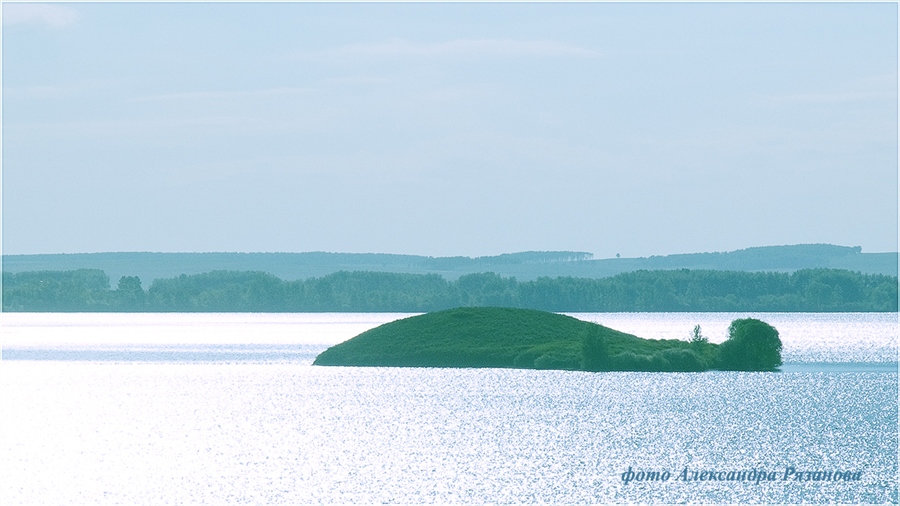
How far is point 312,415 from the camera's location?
110625 mm

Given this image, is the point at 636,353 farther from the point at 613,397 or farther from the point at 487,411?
the point at 487,411

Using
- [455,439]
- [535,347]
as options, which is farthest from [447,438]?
[535,347]

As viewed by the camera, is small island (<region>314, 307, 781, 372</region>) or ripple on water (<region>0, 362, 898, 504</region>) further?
small island (<region>314, 307, 781, 372</region>)

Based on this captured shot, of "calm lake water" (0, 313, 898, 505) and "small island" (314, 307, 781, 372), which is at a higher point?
"small island" (314, 307, 781, 372)

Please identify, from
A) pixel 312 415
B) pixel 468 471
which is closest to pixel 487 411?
pixel 312 415

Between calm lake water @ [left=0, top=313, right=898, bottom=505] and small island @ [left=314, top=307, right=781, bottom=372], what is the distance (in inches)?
112

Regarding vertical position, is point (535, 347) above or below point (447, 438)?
above

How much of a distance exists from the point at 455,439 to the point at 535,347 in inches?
2680

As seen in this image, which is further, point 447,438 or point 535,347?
point 535,347

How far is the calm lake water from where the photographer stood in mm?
69438

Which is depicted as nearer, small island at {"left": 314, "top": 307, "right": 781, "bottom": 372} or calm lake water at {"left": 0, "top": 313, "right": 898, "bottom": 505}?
calm lake water at {"left": 0, "top": 313, "right": 898, "bottom": 505}

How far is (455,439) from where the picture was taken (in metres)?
92.3

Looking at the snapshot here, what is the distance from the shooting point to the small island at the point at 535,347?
5960 inches

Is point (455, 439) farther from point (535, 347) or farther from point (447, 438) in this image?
point (535, 347)
